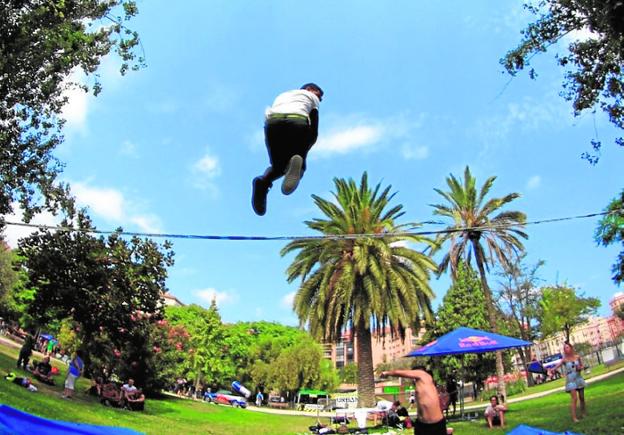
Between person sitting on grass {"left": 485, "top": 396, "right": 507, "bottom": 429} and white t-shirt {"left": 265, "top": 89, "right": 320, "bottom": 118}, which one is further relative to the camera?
person sitting on grass {"left": 485, "top": 396, "right": 507, "bottom": 429}

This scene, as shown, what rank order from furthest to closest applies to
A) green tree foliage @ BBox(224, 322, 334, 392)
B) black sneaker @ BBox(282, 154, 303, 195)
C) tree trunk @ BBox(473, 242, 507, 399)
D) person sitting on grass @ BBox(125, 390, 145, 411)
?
green tree foliage @ BBox(224, 322, 334, 392) → tree trunk @ BBox(473, 242, 507, 399) → person sitting on grass @ BBox(125, 390, 145, 411) → black sneaker @ BBox(282, 154, 303, 195)

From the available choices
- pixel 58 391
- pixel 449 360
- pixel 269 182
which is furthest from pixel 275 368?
pixel 269 182

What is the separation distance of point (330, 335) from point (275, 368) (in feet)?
109

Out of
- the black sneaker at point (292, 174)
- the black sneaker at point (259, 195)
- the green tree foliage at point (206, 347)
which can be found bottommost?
the black sneaker at point (292, 174)

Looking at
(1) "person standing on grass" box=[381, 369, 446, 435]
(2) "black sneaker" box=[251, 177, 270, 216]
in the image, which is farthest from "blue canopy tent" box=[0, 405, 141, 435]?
(1) "person standing on grass" box=[381, 369, 446, 435]

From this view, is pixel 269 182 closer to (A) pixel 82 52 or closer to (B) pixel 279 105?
(B) pixel 279 105

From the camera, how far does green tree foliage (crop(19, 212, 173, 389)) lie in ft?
58.0

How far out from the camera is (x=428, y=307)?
68.2 ft

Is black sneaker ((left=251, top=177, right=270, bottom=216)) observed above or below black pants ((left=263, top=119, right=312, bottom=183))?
below

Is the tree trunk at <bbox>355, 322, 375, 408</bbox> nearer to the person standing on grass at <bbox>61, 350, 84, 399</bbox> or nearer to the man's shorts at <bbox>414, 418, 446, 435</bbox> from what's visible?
the person standing on grass at <bbox>61, 350, 84, 399</bbox>

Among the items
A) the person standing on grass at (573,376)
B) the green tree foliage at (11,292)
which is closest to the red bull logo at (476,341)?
the person standing on grass at (573,376)

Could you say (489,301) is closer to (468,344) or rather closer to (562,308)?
(468,344)

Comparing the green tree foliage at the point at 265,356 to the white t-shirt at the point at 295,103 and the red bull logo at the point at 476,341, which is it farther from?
the white t-shirt at the point at 295,103

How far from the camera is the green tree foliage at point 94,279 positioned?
58.0 feet
